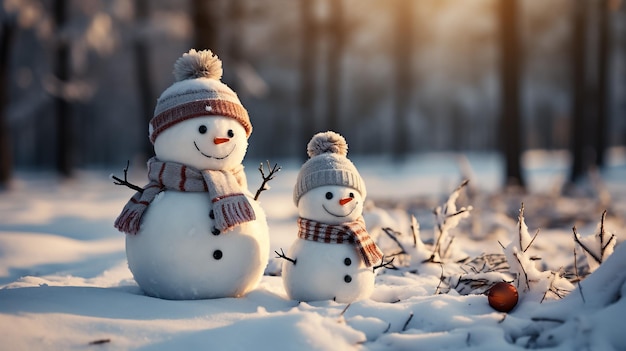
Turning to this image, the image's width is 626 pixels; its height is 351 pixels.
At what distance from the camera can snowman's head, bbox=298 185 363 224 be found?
3334 millimetres

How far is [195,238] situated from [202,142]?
1.91 feet

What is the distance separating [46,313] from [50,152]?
120 ft

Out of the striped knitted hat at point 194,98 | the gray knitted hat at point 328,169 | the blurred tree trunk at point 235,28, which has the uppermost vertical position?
the blurred tree trunk at point 235,28

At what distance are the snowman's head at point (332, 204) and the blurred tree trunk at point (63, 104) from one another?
44.3 feet

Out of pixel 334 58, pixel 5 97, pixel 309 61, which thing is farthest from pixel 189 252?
pixel 334 58

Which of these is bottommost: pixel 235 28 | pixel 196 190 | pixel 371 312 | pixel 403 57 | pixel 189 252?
pixel 371 312

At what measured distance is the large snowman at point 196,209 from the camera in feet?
10.7

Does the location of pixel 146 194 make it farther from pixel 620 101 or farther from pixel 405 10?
pixel 620 101

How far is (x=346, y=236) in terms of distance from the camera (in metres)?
3.33

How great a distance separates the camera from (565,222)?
7496 millimetres

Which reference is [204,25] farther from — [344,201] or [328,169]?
[344,201]

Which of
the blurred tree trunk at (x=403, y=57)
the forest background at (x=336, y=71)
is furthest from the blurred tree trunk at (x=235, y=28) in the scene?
the blurred tree trunk at (x=403, y=57)

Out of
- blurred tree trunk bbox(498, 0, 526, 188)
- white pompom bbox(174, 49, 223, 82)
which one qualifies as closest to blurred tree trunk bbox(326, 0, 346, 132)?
blurred tree trunk bbox(498, 0, 526, 188)

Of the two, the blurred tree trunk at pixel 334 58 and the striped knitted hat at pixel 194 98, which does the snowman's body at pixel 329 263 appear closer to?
the striped knitted hat at pixel 194 98
